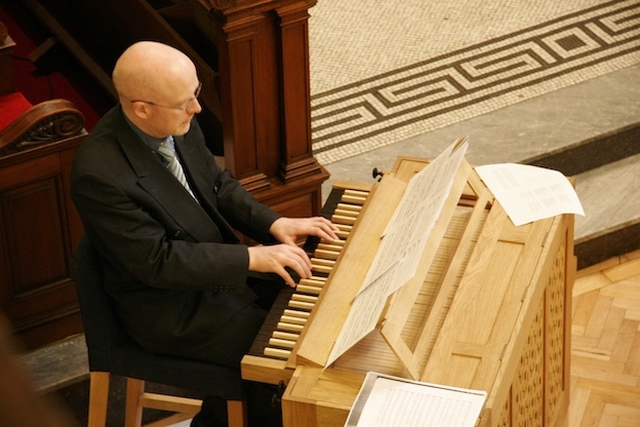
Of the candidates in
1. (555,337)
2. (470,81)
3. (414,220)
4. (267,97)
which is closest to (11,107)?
(267,97)

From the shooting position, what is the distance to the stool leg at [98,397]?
2.72 metres

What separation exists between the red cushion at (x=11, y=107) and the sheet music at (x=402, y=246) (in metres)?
1.62

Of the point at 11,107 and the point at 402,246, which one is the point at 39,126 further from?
the point at 402,246

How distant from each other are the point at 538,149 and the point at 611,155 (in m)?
0.50

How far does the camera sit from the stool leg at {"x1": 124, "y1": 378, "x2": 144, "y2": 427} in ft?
10.1

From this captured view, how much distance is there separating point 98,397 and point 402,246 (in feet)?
Answer: 3.34

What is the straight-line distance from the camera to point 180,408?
3.19 metres

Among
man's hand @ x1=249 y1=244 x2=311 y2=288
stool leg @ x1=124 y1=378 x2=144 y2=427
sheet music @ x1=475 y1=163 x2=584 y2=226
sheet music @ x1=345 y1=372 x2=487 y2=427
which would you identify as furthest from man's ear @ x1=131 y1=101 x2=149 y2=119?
sheet music @ x1=475 y1=163 x2=584 y2=226

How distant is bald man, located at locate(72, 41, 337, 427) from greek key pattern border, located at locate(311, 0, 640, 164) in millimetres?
1920

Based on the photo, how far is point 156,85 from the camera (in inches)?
95.0

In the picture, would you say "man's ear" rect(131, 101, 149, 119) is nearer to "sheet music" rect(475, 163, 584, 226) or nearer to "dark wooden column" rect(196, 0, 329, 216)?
"dark wooden column" rect(196, 0, 329, 216)

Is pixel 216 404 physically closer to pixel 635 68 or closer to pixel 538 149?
pixel 538 149

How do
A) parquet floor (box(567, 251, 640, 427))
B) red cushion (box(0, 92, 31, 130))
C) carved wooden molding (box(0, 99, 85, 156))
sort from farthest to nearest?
1. parquet floor (box(567, 251, 640, 427))
2. red cushion (box(0, 92, 31, 130))
3. carved wooden molding (box(0, 99, 85, 156))

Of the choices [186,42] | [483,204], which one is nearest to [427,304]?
[483,204]
